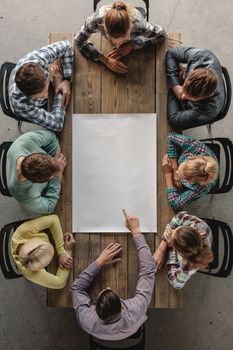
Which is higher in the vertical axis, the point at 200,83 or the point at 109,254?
the point at 200,83

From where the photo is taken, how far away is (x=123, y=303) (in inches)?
73.8

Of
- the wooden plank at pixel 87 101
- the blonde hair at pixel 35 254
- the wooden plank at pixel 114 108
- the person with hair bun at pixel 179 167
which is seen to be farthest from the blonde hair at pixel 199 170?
the blonde hair at pixel 35 254

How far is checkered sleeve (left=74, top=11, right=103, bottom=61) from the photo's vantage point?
74.3 inches

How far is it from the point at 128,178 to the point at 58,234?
459mm

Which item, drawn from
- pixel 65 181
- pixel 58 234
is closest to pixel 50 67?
pixel 65 181

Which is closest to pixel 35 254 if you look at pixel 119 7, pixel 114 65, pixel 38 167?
pixel 38 167

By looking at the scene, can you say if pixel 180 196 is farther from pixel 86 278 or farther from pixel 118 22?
pixel 118 22

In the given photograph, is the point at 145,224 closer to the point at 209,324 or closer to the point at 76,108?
the point at 76,108

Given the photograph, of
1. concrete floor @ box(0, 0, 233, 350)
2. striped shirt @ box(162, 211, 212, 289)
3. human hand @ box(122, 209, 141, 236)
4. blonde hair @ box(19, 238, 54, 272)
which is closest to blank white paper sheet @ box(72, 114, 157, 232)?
human hand @ box(122, 209, 141, 236)

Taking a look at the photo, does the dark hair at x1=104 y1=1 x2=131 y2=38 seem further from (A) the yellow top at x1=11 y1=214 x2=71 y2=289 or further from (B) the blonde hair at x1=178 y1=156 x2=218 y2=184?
(A) the yellow top at x1=11 y1=214 x2=71 y2=289

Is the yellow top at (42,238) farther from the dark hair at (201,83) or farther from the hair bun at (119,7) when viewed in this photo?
the hair bun at (119,7)

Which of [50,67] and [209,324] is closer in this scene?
[50,67]

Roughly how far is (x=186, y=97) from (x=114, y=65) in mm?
406

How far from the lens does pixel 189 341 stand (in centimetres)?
261
